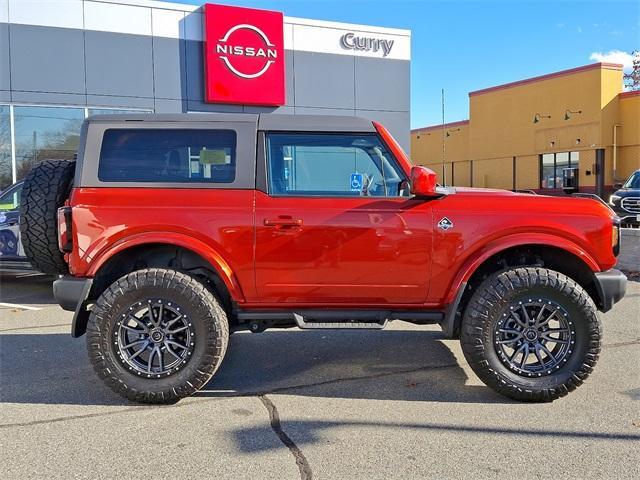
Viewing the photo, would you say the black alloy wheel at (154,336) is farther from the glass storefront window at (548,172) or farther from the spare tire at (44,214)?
the glass storefront window at (548,172)

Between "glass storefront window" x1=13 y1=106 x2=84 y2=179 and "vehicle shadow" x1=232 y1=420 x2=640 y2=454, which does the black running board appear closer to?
"vehicle shadow" x1=232 y1=420 x2=640 y2=454

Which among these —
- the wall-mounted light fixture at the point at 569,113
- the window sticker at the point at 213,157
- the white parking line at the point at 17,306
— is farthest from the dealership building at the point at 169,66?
the wall-mounted light fixture at the point at 569,113

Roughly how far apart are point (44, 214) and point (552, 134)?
99.1 feet

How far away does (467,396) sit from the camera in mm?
4109

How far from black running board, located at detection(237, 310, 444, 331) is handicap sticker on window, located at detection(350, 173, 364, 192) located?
888 mm

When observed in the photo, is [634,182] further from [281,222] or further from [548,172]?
[548,172]

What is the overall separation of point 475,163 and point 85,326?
3372cm

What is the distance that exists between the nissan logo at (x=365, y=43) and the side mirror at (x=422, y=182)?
13.9m

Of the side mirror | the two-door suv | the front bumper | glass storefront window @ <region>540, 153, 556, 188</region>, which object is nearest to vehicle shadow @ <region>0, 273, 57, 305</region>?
the two-door suv

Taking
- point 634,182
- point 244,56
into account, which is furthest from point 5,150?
point 634,182

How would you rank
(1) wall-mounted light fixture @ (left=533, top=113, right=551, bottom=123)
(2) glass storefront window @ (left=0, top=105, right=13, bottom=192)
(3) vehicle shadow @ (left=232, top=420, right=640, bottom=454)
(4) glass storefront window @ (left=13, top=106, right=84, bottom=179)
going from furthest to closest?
(1) wall-mounted light fixture @ (left=533, top=113, right=551, bottom=123)
(4) glass storefront window @ (left=13, top=106, right=84, bottom=179)
(2) glass storefront window @ (left=0, top=105, right=13, bottom=192)
(3) vehicle shadow @ (left=232, top=420, right=640, bottom=454)

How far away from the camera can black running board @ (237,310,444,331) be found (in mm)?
4059

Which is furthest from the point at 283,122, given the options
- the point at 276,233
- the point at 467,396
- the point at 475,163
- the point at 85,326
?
the point at 475,163

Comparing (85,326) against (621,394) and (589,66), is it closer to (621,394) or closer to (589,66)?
(621,394)
